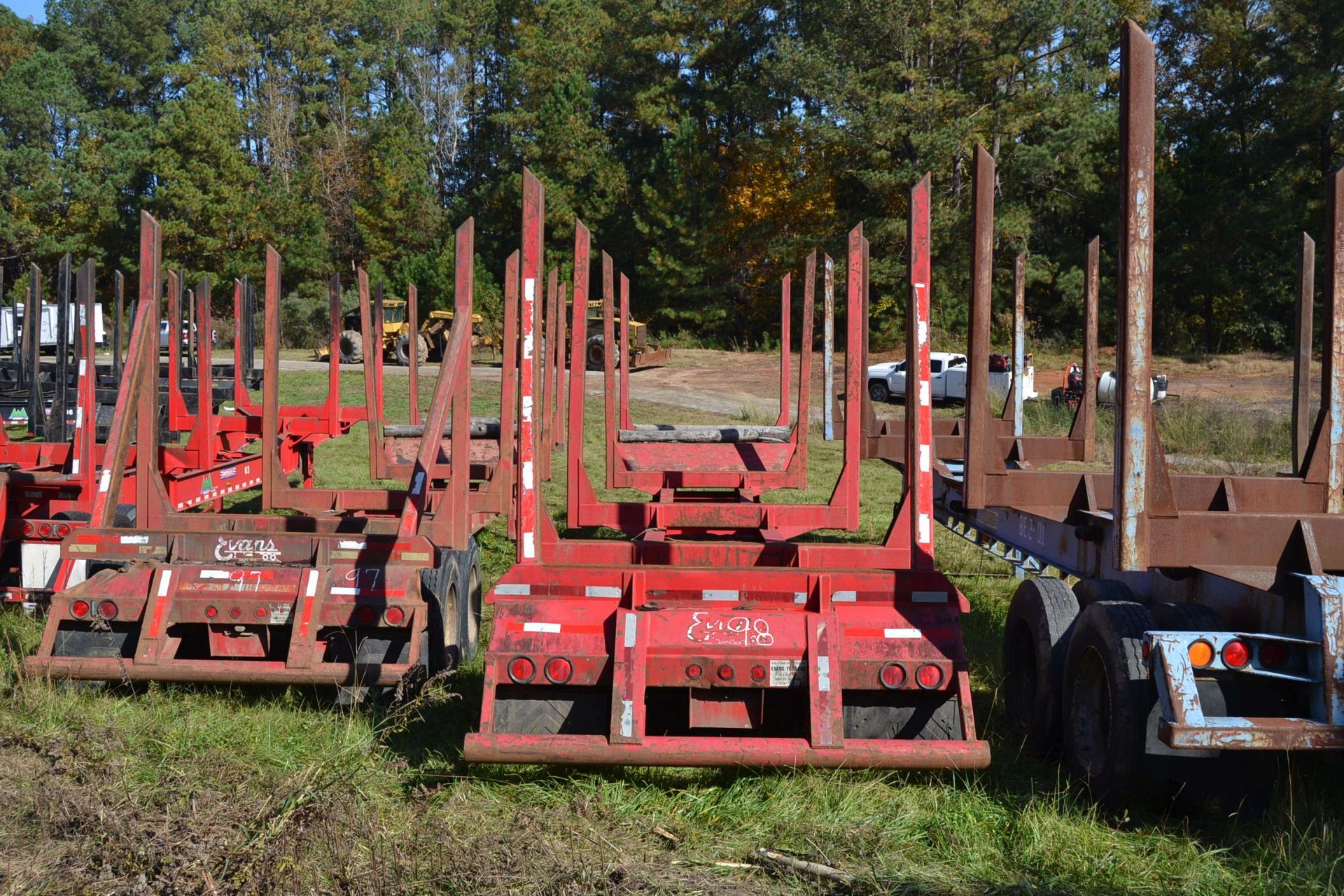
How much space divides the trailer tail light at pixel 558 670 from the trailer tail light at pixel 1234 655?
7.68 feet

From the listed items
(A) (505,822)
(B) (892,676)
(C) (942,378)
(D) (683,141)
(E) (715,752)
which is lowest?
(A) (505,822)

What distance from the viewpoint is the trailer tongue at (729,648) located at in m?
4.48

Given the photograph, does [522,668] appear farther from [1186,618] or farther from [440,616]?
[1186,618]

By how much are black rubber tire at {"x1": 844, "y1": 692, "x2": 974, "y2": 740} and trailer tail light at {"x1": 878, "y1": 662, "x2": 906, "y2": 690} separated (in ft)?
0.48

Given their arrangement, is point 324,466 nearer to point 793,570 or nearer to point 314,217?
point 793,570

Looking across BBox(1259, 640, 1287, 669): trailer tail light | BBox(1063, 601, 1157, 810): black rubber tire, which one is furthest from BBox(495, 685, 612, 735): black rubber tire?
BBox(1259, 640, 1287, 669): trailer tail light

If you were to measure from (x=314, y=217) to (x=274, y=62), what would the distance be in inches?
593

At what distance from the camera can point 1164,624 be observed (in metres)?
4.59

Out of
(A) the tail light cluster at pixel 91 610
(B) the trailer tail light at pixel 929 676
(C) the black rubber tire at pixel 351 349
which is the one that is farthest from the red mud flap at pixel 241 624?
(C) the black rubber tire at pixel 351 349

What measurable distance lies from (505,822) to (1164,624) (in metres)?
2.56

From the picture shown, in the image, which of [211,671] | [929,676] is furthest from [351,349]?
[929,676]

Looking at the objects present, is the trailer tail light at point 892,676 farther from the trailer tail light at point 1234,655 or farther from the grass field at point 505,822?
the trailer tail light at point 1234,655

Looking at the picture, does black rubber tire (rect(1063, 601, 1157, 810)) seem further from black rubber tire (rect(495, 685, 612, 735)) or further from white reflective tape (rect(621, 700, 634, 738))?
black rubber tire (rect(495, 685, 612, 735))

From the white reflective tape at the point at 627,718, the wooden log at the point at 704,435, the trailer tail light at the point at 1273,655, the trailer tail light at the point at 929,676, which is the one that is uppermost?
the wooden log at the point at 704,435
